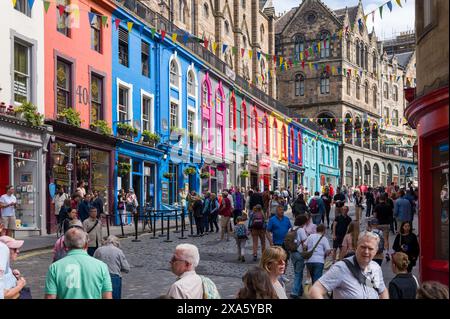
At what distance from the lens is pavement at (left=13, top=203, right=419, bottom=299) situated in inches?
472

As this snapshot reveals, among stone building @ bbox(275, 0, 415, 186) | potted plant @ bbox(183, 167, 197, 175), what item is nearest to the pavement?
potted plant @ bbox(183, 167, 197, 175)

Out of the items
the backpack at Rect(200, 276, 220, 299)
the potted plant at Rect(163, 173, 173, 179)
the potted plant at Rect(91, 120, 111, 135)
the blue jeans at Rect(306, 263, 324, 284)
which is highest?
the potted plant at Rect(91, 120, 111, 135)

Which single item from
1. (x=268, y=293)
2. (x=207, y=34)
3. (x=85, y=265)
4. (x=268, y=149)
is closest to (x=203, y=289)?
(x=268, y=293)

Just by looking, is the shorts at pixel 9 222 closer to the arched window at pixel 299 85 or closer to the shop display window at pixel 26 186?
the shop display window at pixel 26 186

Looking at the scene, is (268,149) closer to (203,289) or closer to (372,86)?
(372,86)

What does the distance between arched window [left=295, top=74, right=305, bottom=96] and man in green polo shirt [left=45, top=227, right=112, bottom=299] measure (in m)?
62.1

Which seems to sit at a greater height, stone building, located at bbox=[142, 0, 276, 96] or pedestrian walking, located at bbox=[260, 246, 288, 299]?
stone building, located at bbox=[142, 0, 276, 96]

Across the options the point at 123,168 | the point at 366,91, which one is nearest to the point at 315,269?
the point at 123,168

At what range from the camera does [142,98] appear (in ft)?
98.7

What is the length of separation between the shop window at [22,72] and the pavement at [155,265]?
4.53 meters

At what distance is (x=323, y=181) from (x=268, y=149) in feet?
50.2

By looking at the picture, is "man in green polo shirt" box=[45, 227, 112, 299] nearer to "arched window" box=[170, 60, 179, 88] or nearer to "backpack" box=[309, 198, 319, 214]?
"backpack" box=[309, 198, 319, 214]

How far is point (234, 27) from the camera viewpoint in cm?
4847

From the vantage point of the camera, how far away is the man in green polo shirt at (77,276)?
573 cm
